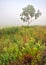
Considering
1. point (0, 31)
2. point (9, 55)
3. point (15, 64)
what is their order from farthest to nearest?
point (0, 31), point (9, 55), point (15, 64)

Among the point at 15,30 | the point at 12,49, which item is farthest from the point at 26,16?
the point at 12,49

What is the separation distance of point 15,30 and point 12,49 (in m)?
7.61

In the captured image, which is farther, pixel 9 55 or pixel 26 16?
pixel 26 16

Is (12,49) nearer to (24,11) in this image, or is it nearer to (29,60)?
(29,60)

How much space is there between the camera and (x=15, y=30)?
20.0 metres

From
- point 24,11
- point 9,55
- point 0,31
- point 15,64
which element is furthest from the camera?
point 24,11

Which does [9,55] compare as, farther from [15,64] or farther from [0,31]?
[0,31]

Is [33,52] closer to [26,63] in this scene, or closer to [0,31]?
[26,63]

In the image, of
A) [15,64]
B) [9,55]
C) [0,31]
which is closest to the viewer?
[15,64]

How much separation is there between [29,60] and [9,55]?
105 cm

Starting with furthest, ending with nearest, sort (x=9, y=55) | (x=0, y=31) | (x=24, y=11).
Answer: (x=24, y=11) → (x=0, y=31) → (x=9, y=55)

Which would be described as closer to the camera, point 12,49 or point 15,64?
point 15,64

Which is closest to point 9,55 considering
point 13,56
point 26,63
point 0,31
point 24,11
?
point 13,56

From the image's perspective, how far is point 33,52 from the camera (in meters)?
12.0
